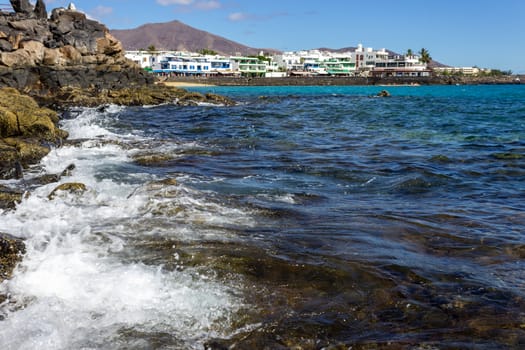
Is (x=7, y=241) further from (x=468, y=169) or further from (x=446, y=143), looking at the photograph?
(x=446, y=143)

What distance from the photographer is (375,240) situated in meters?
7.26

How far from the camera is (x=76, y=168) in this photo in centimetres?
1200

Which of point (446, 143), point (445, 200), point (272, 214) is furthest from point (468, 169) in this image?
point (272, 214)

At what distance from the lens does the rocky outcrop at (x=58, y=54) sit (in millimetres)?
37969

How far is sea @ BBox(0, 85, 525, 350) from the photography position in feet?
15.1

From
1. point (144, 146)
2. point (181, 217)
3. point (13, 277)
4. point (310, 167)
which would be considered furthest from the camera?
point (144, 146)

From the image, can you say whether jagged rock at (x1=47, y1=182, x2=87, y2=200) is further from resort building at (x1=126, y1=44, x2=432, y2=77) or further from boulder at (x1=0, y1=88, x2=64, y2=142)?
resort building at (x1=126, y1=44, x2=432, y2=77)

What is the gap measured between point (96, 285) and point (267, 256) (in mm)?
2229

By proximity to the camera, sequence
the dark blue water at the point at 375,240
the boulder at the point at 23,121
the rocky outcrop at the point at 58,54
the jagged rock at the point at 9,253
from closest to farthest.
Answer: the dark blue water at the point at 375,240
the jagged rock at the point at 9,253
the boulder at the point at 23,121
the rocky outcrop at the point at 58,54

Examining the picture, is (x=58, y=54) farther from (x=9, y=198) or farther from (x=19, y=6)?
(x=9, y=198)

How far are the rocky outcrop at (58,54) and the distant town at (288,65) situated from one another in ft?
257

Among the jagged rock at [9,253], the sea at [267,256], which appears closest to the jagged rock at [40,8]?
the sea at [267,256]

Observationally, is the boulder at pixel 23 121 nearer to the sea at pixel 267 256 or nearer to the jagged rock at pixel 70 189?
the sea at pixel 267 256

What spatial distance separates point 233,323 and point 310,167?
877 cm
